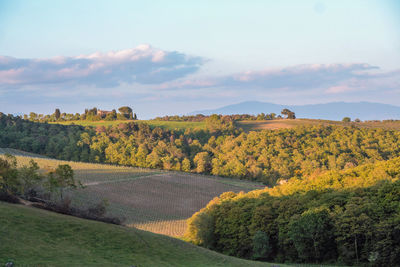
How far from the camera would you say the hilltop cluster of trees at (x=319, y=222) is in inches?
1569

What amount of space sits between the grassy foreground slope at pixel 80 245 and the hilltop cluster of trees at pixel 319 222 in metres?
18.0

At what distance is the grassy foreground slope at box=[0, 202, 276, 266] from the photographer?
18828 mm

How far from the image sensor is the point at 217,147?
5822 inches

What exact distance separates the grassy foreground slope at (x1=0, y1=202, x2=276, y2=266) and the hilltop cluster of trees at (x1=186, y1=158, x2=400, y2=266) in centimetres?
1797

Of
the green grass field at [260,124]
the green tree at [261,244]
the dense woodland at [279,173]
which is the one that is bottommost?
the green tree at [261,244]

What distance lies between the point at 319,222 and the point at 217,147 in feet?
346

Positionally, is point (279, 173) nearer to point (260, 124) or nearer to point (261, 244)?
point (260, 124)

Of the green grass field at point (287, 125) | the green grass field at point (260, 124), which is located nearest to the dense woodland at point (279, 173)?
the green grass field at point (260, 124)

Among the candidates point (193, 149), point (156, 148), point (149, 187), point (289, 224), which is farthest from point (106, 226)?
point (193, 149)

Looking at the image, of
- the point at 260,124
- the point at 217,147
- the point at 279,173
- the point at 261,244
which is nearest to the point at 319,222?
the point at 261,244

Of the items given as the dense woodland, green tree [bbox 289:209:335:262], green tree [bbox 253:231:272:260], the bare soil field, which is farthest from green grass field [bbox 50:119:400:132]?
green tree [bbox 289:209:335:262]

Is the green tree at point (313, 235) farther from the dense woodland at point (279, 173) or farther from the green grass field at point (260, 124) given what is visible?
the green grass field at point (260, 124)

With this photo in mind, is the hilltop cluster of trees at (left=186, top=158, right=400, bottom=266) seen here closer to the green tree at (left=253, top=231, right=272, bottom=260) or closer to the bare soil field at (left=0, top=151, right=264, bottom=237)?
the green tree at (left=253, top=231, right=272, bottom=260)

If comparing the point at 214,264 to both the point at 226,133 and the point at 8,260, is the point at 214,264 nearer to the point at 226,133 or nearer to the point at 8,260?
the point at 8,260
